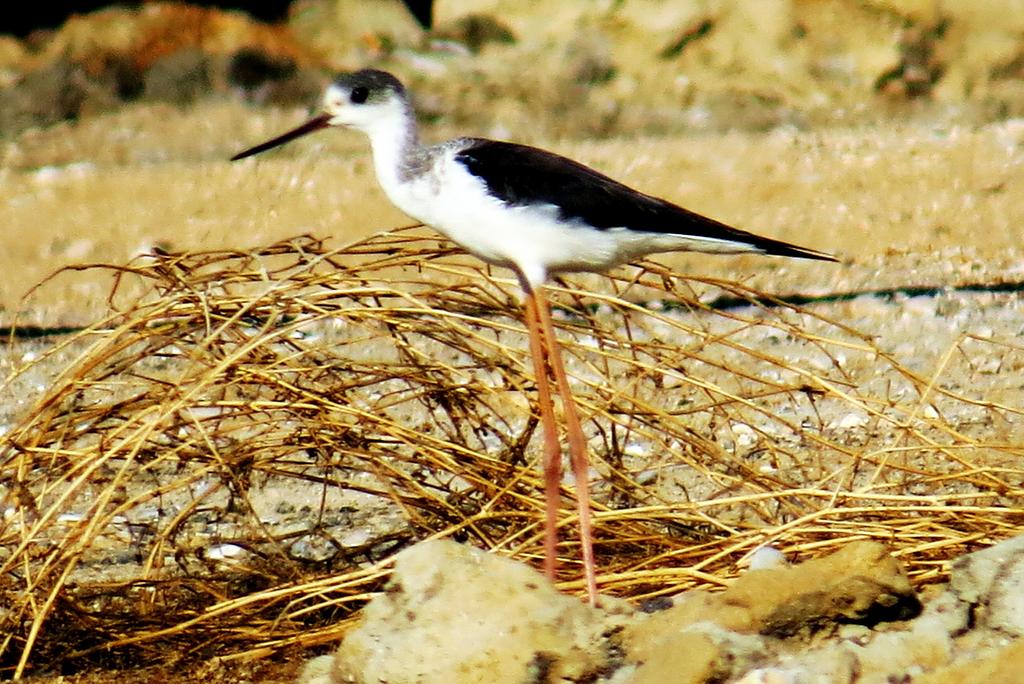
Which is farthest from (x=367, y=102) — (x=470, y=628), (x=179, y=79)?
(x=179, y=79)

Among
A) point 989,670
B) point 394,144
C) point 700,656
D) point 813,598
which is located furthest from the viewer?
point 394,144

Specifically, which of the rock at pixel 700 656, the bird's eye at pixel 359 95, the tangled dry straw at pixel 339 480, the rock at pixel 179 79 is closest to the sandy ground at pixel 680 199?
the rock at pixel 179 79

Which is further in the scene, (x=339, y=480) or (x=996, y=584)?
(x=339, y=480)

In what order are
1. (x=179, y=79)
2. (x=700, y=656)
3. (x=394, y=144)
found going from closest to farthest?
(x=700, y=656) → (x=394, y=144) → (x=179, y=79)

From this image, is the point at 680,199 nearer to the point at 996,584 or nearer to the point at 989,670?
the point at 996,584

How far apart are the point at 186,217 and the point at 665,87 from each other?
8.48 ft

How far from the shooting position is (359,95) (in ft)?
11.0

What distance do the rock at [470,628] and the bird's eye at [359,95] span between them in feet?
3.63

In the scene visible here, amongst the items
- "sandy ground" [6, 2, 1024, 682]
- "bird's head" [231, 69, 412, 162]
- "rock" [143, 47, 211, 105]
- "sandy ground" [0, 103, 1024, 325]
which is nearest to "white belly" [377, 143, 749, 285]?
"bird's head" [231, 69, 412, 162]

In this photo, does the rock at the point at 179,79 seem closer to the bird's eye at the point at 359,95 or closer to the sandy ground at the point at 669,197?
the sandy ground at the point at 669,197

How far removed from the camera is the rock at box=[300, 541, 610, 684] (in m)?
2.46

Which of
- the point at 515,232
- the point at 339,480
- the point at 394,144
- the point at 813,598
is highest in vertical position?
the point at 394,144

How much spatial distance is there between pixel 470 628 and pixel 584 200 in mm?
950

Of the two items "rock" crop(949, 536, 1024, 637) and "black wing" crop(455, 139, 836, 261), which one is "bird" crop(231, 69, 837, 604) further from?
"rock" crop(949, 536, 1024, 637)
